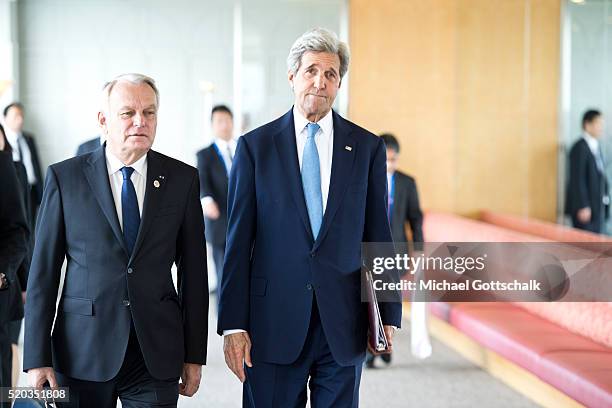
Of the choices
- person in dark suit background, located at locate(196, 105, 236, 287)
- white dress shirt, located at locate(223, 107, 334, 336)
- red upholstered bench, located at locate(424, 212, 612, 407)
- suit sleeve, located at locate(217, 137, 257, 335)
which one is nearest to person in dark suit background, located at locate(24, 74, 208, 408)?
suit sleeve, located at locate(217, 137, 257, 335)

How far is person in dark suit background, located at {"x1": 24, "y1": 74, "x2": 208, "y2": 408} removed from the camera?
282 cm

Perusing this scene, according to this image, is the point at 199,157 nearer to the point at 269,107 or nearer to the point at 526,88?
the point at 269,107

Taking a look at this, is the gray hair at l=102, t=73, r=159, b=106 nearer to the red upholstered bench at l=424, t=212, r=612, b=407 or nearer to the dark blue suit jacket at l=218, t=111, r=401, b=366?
the dark blue suit jacket at l=218, t=111, r=401, b=366

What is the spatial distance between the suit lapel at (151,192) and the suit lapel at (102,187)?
64 mm

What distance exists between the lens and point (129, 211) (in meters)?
2.88

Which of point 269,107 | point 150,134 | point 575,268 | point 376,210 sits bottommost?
point 575,268

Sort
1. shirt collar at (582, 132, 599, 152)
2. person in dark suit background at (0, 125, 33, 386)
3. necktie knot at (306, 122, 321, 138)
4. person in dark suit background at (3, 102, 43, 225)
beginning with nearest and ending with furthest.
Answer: necktie knot at (306, 122, 321, 138)
person in dark suit background at (0, 125, 33, 386)
shirt collar at (582, 132, 599, 152)
person in dark suit background at (3, 102, 43, 225)

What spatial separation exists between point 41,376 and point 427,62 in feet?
25.7

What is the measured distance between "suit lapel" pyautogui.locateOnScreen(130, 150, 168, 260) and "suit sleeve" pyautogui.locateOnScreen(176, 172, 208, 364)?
106 millimetres

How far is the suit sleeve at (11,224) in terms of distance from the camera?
3.50 metres

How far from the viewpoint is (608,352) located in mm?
5156

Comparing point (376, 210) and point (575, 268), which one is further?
point (575, 268)

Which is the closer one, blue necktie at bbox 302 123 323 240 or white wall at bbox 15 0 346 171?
blue necktie at bbox 302 123 323 240

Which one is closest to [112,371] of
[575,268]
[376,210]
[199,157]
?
[376,210]
